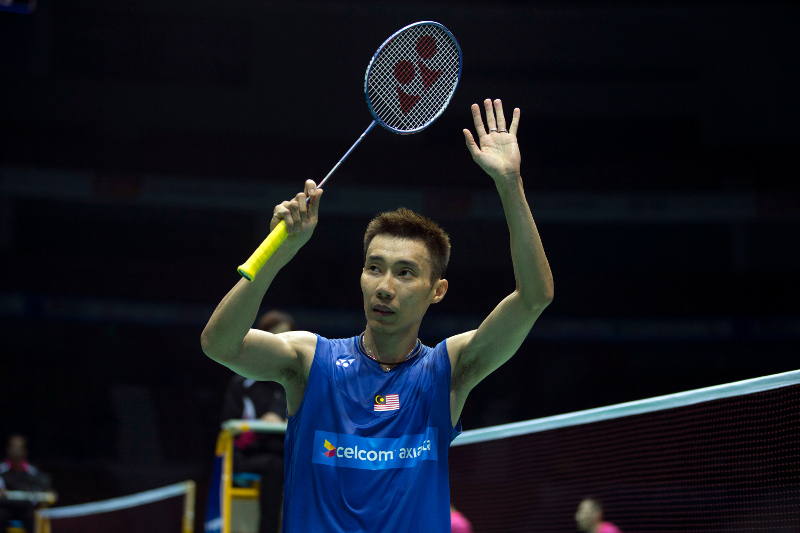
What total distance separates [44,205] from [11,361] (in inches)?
167

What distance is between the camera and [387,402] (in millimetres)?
2596

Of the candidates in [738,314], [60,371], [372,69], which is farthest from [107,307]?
[372,69]

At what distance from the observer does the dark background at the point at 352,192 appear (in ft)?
64.0

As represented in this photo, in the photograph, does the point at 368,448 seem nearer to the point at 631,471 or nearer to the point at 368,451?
the point at 368,451

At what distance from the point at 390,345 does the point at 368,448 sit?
0.36 meters

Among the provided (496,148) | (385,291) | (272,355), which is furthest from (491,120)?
(272,355)

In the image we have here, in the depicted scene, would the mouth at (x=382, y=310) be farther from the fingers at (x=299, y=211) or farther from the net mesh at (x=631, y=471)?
the net mesh at (x=631, y=471)

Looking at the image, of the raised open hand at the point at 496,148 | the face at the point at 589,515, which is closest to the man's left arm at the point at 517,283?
the raised open hand at the point at 496,148

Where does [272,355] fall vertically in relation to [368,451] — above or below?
above

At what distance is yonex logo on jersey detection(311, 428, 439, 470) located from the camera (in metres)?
2.50

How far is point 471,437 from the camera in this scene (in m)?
6.12

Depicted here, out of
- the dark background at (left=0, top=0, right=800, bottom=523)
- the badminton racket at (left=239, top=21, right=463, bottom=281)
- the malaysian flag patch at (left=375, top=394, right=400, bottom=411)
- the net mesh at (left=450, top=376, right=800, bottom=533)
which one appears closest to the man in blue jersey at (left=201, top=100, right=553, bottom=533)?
the malaysian flag patch at (left=375, top=394, right=400, bottom=411)

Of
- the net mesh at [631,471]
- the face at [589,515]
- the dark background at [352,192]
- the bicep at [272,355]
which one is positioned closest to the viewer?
the bicep at [272,355]

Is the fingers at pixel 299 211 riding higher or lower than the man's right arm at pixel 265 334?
higher
